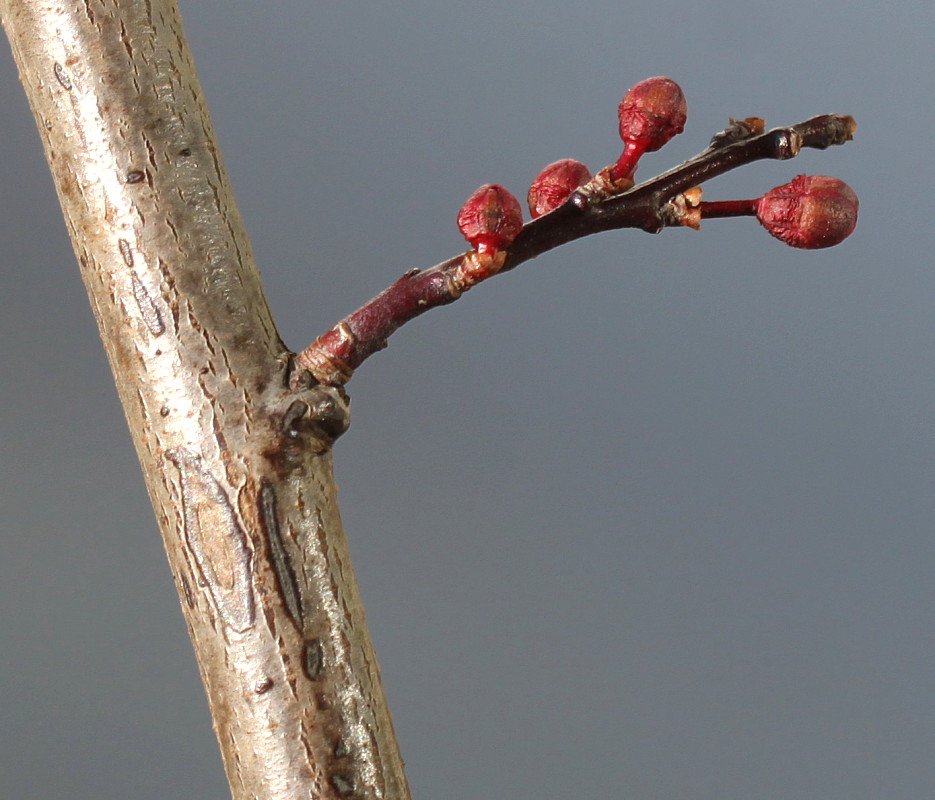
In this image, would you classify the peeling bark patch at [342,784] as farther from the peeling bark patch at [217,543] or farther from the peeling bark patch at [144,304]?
the peeling bark patch at [144,304]

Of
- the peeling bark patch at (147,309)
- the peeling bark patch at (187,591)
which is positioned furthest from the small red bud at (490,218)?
the peeling bark patch at (187,591)

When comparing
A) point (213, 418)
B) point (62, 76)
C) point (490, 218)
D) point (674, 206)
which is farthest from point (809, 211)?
point (62, 76)

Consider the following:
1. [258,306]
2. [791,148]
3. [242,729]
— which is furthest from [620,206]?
[242,729]

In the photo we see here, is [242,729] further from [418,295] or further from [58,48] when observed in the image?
[58,48]

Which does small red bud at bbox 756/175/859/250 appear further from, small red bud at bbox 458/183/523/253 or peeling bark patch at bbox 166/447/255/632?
peeling bark patch at bbox 166/447/255/632

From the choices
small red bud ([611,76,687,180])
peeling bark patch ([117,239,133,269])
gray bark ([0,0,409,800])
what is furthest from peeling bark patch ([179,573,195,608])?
small red bud ([611,76,687,180])

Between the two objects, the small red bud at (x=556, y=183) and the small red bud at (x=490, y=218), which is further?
the small red bud at (x=556, y=183)
